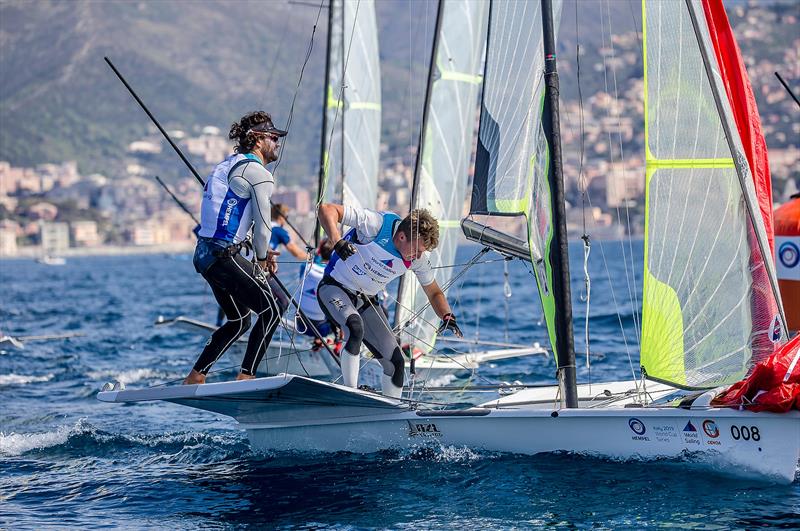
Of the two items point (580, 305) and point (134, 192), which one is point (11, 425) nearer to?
point (580, 305)

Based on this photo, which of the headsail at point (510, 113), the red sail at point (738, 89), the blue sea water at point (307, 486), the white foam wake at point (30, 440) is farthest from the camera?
the white foam wake at point (30, 440)

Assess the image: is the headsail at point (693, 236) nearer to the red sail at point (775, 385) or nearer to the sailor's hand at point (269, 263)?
the red sail at point (775, 385)

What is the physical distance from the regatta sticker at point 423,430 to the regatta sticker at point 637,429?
4.39 feet

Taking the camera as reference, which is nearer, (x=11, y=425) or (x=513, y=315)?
(x=11, y=425)

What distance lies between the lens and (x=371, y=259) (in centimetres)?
742

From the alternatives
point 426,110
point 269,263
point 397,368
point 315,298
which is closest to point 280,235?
point 315,298

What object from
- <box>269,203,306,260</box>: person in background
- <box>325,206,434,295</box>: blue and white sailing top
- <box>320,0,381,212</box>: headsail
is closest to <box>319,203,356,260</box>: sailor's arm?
<box>325,206,434,295</box>: blue and white sailing top

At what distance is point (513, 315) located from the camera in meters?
23.8

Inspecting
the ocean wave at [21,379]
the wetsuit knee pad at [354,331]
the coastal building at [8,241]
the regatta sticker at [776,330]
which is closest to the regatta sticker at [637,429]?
the regatta sticker at [776,330]

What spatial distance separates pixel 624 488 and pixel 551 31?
311cm

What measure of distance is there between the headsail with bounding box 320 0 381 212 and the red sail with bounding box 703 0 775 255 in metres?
7.76

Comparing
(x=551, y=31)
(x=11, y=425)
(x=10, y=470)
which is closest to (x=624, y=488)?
(x=551, y=31)

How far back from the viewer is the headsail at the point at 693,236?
23.1 feet

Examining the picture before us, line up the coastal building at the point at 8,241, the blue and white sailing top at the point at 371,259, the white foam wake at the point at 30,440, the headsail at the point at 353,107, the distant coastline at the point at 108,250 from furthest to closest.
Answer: the distant coastline at the point at 108,250 < the coastal building at the point at 8,241 < the headsail at the point at 353,107 < the white foam wake at the point at 30,440 < the blue and white sailing top at the point at 371,259
